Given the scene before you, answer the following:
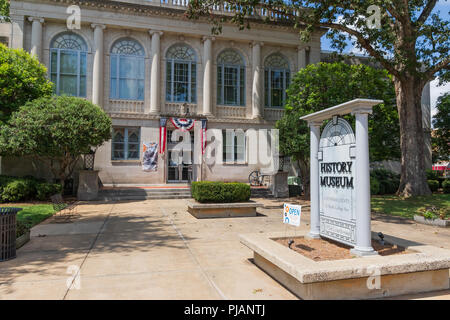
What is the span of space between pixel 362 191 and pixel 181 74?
19.3 meters

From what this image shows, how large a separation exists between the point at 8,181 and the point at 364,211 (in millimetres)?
16363

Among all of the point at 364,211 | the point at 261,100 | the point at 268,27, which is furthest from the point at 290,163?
the point at 364,211

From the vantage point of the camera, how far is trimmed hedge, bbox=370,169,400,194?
19.8m

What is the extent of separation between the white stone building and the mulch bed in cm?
1574

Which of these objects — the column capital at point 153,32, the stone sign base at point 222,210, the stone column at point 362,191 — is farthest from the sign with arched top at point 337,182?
the column capital at point 153,32

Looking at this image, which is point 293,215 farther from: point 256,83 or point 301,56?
point 301,56

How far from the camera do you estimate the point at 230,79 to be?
76.1 ft

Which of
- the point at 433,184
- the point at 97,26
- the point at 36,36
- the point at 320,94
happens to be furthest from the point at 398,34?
the point at 36,36

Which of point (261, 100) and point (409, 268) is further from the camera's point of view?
point (261, 100)

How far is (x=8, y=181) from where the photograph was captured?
1527cm

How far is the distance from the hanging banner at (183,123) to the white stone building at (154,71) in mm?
386

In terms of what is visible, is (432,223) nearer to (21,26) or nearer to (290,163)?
(290,163)

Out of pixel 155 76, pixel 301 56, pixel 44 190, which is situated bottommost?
pixel 44 190

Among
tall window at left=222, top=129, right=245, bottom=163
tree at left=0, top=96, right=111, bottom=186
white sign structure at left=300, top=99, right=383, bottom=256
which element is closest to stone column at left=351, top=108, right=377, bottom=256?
white sign structure at left=300, top=99, right=383, bottom=256
